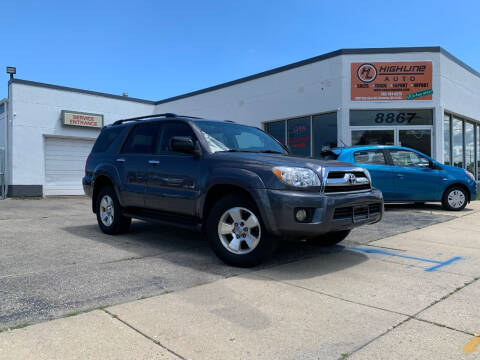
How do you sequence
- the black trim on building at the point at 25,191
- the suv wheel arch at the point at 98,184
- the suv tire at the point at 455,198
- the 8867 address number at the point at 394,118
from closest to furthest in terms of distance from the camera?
the suv wheel arch at the point at 98,184 → the suv tire at the point at 455,198 → the 8867 address number at the point at 394,118 → the black trim on building at the point at 25,191

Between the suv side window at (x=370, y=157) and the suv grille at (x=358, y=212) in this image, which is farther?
the suv side window at (x=370, y=157)

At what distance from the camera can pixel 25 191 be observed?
A: 15.6 m

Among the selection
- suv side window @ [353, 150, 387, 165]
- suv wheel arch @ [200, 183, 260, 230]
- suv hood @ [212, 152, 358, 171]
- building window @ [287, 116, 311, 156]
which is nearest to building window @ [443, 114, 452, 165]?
building window @ [287, 116, 311, 156]

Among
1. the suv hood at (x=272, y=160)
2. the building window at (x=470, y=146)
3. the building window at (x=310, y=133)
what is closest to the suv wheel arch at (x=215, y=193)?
the suv hood at (x=272, y=160)

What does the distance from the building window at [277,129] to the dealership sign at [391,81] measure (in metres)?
3.06

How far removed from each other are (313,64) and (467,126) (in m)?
7.45

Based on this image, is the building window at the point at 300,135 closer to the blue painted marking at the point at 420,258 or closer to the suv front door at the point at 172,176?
the blue painted marking at the point at 420,258

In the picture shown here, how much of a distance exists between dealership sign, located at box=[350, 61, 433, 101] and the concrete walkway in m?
9.58

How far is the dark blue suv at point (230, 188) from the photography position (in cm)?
411

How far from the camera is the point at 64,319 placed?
9.59ft

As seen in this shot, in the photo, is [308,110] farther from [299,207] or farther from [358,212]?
[299,207]

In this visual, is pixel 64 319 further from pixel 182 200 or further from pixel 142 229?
pixel 142 229

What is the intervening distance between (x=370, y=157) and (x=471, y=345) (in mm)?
7601

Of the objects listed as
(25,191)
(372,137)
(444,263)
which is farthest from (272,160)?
(25,191)
